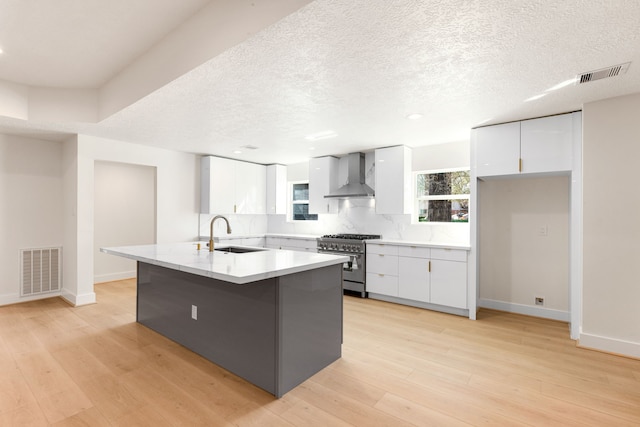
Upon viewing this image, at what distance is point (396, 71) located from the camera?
235 centimetres

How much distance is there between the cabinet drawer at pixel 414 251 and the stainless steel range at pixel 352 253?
1.95 ft

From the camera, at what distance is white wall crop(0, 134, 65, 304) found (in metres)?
4.27

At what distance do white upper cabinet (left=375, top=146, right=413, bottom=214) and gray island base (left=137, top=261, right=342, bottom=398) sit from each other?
7.37ft

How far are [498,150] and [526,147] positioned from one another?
276mm

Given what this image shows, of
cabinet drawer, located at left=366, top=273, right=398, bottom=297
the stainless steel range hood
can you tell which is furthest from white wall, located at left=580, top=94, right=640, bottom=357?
the stainless steel range hood

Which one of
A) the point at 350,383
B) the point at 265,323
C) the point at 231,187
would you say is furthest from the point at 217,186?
the point at 350,383

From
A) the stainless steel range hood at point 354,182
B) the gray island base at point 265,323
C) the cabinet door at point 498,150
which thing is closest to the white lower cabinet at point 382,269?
the stainless steel range hood at point 354,182

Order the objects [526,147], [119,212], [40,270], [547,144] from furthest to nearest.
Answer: [119,212], [40,270], [526,147], [547,144]

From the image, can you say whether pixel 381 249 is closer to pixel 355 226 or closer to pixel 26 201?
pixel 355 226

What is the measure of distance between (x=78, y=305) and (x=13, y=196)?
1776mm

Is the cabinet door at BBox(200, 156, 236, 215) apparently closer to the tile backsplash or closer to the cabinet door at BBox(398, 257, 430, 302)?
the tile backsplash

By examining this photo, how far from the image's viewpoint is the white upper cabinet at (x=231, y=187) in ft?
18.5

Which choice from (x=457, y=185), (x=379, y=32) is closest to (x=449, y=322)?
(x=457, y=185)

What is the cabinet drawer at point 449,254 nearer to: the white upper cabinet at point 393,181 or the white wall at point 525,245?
the white wall at point 525,245
